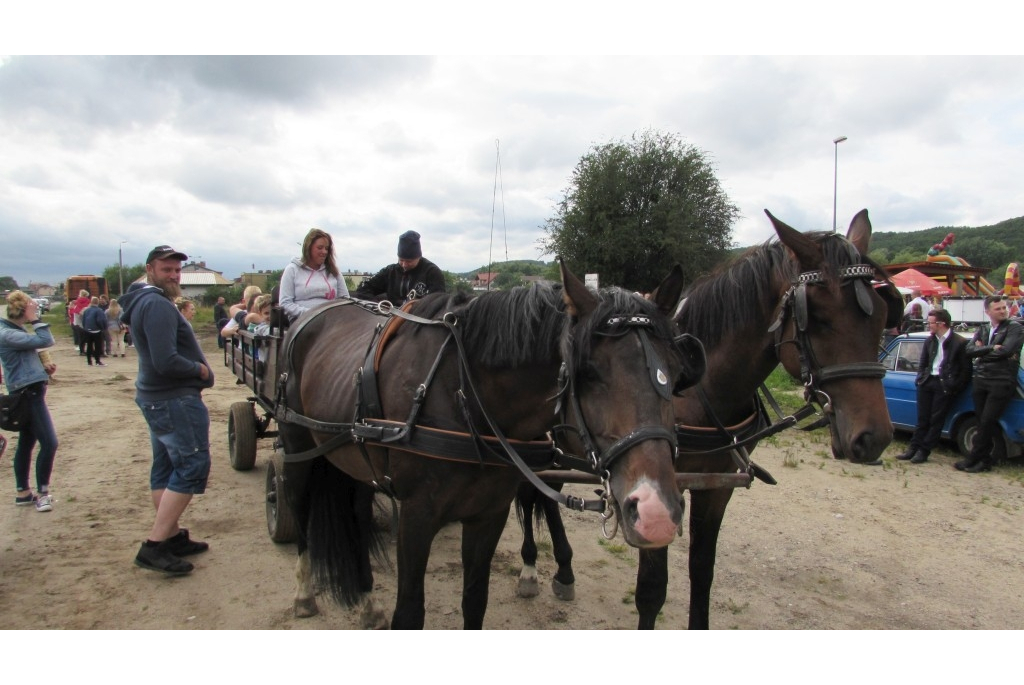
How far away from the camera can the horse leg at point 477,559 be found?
8.95ft

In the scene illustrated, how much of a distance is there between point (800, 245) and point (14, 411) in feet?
18.8

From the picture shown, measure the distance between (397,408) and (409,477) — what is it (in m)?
0.30

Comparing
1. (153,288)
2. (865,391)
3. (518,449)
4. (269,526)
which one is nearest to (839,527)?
(865,391)

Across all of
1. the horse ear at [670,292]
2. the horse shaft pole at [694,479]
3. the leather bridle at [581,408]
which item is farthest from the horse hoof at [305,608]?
the horse ear at [670,292]

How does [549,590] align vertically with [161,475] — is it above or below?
below

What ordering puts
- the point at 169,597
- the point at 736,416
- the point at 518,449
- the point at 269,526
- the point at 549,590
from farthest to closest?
the point at 269,526, the point at 549,590, the point at 169,597, the point at 736,416, the point at 518,449

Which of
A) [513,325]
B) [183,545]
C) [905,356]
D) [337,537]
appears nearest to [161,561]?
[183,545]

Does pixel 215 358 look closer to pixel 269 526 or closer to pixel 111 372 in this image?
pixel 111 372

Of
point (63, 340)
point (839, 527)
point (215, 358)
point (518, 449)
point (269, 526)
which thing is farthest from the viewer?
point (63, 340)

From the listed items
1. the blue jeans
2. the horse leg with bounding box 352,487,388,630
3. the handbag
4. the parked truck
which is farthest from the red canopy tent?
the parked truck

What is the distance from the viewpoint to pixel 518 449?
237 cm

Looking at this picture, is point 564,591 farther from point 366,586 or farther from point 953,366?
point 953,366

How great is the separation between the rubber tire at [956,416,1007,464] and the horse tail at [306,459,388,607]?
7544 millimetres

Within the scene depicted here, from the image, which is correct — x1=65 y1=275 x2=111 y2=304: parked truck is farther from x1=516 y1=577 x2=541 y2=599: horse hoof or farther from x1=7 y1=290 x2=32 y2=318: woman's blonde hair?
x1=516 y1=577 x2=541 y2=599: horse hoof
